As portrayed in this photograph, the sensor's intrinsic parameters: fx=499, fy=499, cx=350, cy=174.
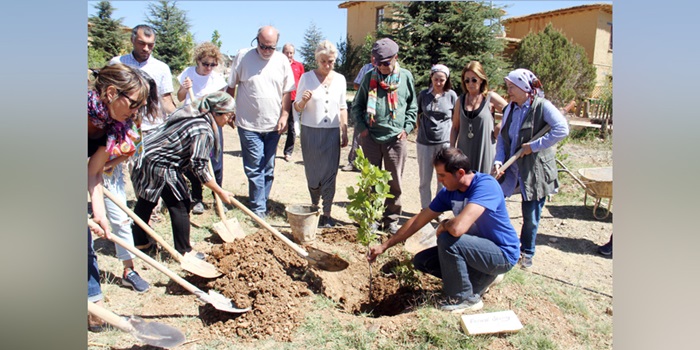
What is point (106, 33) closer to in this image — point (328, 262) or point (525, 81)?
point (328, 262)

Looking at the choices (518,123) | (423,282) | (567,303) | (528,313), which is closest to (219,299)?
(423,282)

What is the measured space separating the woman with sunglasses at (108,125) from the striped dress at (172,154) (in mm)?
423

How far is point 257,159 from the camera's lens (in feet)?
16.7

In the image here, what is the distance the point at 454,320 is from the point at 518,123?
187 centimetres

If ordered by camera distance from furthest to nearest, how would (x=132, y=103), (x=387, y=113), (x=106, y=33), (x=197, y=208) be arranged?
(x=106, y=33)
(x=197, y=208)
(x=387, y=113)
(x=132, y=103)

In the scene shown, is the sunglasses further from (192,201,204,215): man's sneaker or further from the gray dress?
the gray dress

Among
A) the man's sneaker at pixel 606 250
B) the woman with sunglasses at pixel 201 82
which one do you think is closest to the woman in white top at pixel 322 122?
the woman with sunglasses at pixel 201 82

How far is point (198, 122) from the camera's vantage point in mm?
3666

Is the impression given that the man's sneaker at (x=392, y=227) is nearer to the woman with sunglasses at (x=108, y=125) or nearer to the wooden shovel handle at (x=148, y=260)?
the wooden shovel handle at (x=148, y=260)

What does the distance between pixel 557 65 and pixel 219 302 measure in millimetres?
13742

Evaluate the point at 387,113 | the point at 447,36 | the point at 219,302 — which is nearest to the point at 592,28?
the point at 447,36

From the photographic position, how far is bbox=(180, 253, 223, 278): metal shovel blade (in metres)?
3.50

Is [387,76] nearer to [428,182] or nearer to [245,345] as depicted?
[428,182]

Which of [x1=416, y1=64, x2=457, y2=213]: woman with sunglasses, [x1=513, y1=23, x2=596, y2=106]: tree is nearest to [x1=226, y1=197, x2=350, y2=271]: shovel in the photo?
[x1=416, y1=64, x2=457, y2=213]: woman with sunglasses
